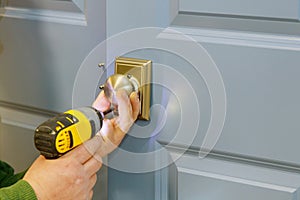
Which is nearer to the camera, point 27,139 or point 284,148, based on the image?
point 284,148

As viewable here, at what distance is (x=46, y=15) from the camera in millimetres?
980

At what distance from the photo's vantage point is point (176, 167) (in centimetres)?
87

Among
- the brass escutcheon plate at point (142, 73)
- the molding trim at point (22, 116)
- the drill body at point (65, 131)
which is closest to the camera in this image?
the drill body at point (65, 131)

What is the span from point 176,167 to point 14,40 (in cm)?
39

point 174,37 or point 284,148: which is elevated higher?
point 174,37

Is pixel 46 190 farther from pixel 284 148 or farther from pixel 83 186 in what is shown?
pixel 284 148

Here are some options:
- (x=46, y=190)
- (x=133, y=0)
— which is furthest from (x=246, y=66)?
(x=46, y=190)

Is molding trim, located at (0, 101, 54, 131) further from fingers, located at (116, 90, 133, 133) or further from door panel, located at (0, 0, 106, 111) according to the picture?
fingers, located at (116, 90, 133, 133)

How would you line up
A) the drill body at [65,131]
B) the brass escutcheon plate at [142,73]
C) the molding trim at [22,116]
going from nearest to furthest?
the drill body at [65,131] < the brass escutcheon plate at [142,73] < the molding trim at [22,116]

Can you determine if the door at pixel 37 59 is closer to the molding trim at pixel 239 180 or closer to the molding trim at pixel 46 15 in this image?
the molding trim at pixel 46 15

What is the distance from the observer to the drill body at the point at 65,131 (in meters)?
0.74

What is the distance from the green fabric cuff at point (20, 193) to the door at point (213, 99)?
0.52ft

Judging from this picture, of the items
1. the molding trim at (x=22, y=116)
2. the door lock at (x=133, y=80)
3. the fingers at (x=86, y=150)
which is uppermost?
the door lock at (x=133, y=80)

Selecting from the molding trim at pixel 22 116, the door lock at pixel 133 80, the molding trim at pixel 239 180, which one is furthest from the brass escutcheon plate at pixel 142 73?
the molding trim at pixel 22 116
